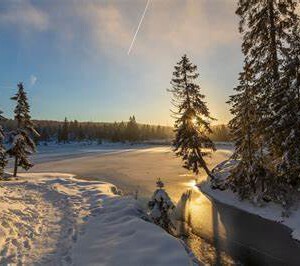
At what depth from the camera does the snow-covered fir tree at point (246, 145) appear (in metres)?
23.0

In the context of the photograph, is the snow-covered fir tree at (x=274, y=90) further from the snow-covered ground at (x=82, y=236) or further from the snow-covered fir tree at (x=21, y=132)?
the snow-covered fir tree at (x=21, y=132)

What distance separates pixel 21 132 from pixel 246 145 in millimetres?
25568

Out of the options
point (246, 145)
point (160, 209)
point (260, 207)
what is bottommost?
point (260, 207)

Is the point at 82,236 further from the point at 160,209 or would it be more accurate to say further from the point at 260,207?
the point at 260,207

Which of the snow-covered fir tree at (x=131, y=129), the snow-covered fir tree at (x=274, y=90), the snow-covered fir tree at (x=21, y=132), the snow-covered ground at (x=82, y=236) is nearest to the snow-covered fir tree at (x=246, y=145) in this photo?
the snow-covered fir tree at (x=274, y=90)

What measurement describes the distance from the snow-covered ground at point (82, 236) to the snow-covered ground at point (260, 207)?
26.1 ft

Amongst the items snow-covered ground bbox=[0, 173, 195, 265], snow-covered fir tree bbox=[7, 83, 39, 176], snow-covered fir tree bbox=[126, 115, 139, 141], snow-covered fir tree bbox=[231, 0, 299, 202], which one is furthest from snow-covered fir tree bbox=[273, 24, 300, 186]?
snow-covered fir tree bbox=[126, 115, 139, 141]

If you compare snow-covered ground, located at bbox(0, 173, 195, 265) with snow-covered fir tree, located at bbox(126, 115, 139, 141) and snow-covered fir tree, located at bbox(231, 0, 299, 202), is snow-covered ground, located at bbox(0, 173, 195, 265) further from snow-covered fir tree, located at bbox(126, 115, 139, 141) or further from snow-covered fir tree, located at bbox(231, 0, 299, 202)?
snow-covered fir tree, located at bbox(126, 115, 139, 141)

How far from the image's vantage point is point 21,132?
39.4 metres

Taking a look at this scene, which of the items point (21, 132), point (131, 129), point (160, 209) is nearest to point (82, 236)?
point (160, 209)

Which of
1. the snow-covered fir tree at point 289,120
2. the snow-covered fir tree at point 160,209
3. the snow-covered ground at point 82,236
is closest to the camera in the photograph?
the snow-covered ground at point 82,236

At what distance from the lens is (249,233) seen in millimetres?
18500

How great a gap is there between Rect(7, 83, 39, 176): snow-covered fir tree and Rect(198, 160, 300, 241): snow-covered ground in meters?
20.4

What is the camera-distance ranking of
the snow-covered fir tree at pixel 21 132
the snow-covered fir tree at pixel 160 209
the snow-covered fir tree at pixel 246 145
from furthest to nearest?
the snow-covered fir tree at pixel 21 132
the snow-covered fir tree at pixel 246 145
the snow-covered fir tree at pixel 160 209
